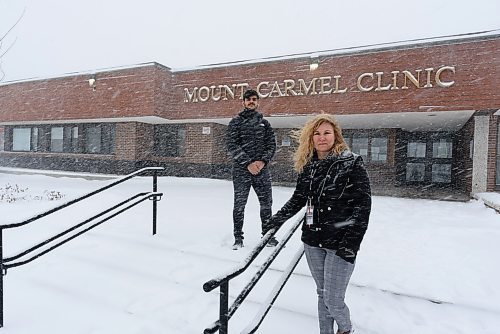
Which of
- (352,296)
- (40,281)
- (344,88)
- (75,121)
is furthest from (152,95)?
(352,296)

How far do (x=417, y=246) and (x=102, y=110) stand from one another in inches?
566

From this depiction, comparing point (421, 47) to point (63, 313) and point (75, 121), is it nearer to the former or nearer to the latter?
point (63, 313)

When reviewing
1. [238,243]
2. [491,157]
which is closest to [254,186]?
[238,243]

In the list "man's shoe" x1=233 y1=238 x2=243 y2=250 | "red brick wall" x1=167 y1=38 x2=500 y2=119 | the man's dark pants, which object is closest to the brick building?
"red brick wall" x1=167 y1=38 x2=500 y2=119

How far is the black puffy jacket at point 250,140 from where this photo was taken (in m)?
3.98

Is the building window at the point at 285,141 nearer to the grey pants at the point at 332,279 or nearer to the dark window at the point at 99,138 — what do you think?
the dark window at the point at 99,138

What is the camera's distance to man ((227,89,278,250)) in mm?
3979

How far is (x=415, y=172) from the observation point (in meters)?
15.4

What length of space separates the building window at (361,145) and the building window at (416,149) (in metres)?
2.46

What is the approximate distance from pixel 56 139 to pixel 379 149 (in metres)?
16.4

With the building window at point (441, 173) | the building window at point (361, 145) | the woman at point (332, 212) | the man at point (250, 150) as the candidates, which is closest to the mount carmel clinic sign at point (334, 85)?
the building window at point (361, 145)

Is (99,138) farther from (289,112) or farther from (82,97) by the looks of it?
(289,112)

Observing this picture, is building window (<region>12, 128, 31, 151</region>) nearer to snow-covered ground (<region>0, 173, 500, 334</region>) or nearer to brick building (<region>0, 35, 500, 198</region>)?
brick building (<region>0, 35, 500, 198</region>)

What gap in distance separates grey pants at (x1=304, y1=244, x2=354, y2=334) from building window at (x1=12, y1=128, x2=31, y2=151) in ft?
70.4
